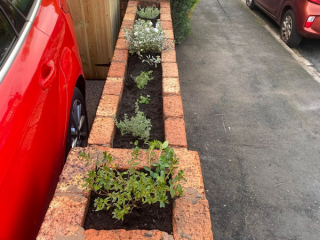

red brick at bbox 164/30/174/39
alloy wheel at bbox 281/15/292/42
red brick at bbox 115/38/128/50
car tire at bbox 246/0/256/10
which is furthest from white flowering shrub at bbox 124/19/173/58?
car tire at bbox 246/0/256/10

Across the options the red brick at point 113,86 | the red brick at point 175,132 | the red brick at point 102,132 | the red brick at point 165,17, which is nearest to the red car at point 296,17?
the red brick at point 165,17

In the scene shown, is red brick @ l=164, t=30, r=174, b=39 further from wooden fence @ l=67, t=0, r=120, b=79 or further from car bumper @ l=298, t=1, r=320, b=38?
car bumper @ l=298, t=1, r=320, b=38

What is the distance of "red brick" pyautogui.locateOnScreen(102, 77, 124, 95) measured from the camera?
269 cm

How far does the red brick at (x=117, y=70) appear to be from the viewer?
2.96 metres

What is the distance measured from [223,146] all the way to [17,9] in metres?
2.60

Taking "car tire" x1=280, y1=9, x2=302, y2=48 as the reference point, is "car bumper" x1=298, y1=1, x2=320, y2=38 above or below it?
above

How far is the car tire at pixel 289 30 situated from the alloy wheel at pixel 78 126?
16.8 feet

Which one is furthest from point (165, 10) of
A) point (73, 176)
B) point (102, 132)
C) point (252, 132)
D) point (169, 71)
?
point (73, 176)

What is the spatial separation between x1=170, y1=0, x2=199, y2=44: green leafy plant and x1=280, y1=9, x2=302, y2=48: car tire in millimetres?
2189

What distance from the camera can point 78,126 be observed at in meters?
2.74

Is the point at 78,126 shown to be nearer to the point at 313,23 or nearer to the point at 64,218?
the point at 64,218

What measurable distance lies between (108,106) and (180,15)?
369 cm

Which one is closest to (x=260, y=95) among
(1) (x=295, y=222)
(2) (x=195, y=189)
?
(1) (x=295, y=222)

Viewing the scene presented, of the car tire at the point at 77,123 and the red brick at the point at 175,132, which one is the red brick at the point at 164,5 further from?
the red brick at the point at 175,132
